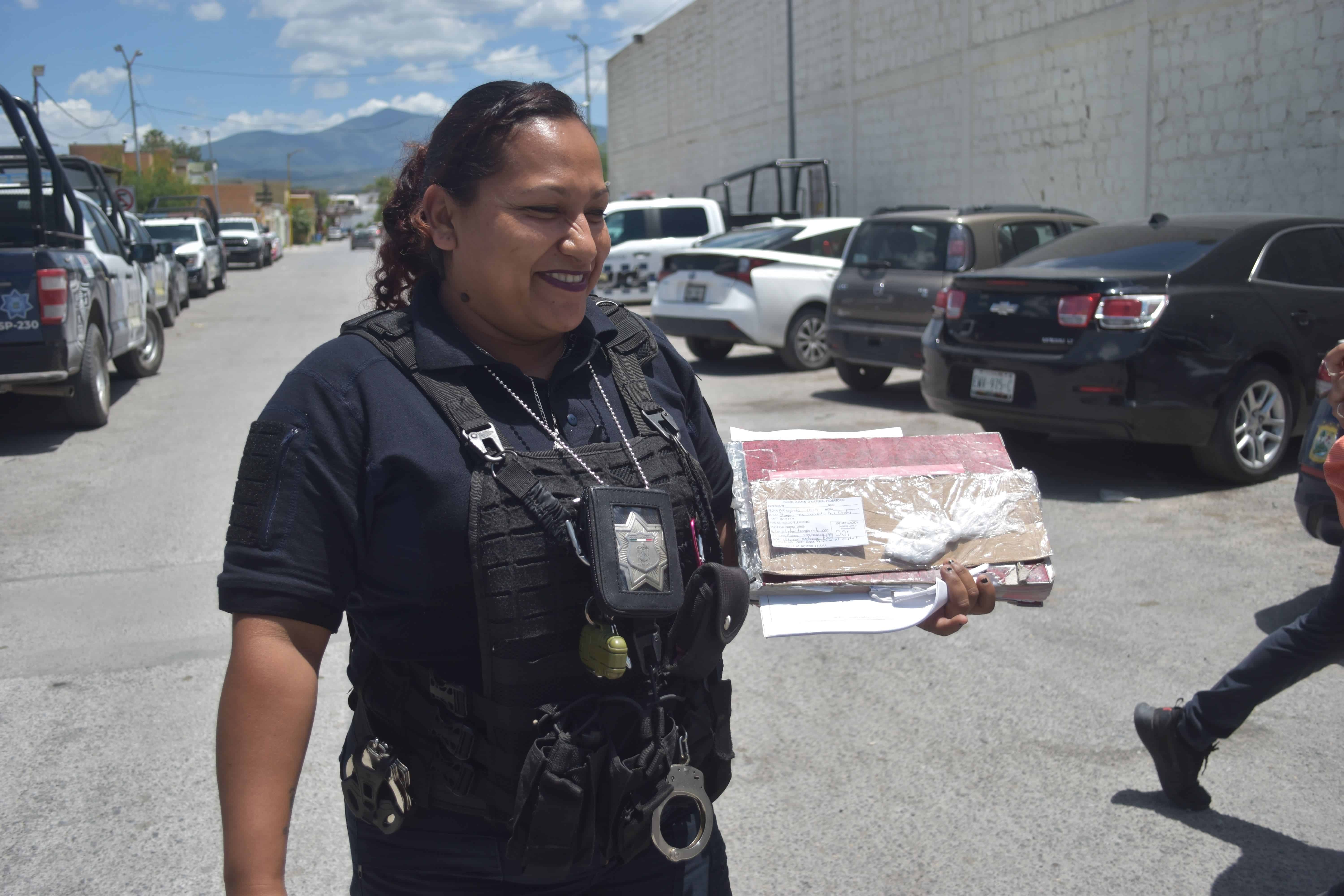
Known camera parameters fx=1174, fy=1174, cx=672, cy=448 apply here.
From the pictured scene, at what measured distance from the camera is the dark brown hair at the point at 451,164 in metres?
1.72

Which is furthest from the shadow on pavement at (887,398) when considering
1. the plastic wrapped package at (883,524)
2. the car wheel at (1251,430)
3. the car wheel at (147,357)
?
the plastic wrapped package at (883,524)

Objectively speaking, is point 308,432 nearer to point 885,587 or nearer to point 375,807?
point 375,807

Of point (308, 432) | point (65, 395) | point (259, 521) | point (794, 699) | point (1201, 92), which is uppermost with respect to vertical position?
point (1201, 92)

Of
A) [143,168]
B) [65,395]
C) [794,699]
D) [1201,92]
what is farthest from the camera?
[143,168]

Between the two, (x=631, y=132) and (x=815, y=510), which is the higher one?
(x=631, y=132)

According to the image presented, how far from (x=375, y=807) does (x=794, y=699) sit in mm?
2662

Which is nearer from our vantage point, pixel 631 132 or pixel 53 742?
pixel 53 742

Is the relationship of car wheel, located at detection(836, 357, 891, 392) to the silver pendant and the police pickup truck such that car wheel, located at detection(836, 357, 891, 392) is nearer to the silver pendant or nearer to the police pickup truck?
the police pickup truck

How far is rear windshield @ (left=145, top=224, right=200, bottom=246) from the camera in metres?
24.9

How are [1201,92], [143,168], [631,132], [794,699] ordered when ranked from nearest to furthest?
1. [794,699]
2. [1201,92]
3. [631,132]
4. [143,168]

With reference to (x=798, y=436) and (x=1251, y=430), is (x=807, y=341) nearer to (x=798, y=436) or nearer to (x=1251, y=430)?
(x=1251, y=430)

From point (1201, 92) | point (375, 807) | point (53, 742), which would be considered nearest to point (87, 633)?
point (53, 742)

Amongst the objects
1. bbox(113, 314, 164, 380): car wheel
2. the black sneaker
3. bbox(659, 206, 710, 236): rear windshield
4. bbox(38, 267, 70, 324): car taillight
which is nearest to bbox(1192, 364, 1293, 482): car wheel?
the black sneaker

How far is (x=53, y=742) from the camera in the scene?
153 inches
